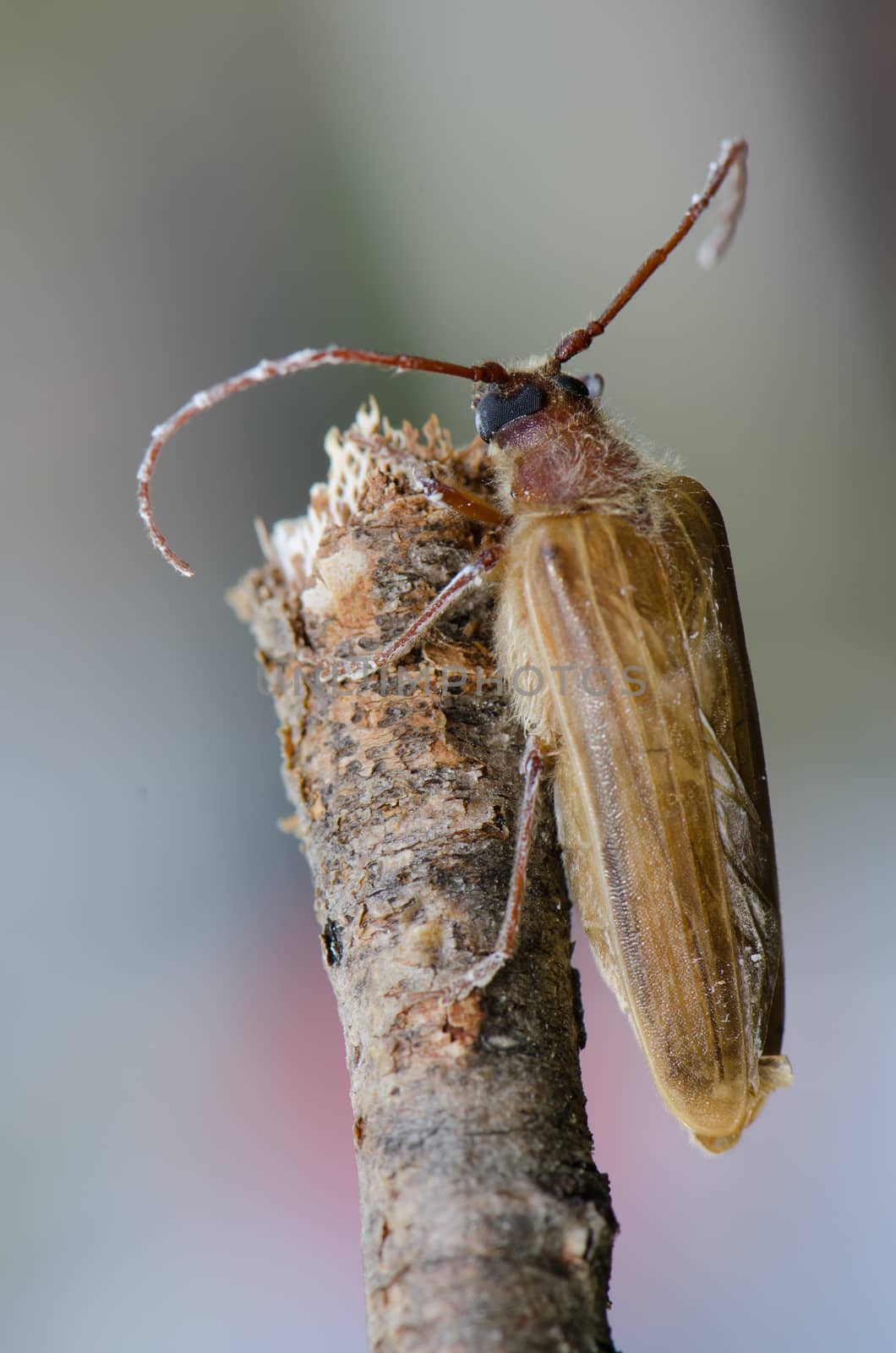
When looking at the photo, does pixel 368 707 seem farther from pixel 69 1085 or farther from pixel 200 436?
pixel 200 436

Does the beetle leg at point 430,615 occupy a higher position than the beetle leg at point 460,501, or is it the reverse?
the beetle leg at point 460,501

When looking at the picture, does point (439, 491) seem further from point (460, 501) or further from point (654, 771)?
point (654, 771)

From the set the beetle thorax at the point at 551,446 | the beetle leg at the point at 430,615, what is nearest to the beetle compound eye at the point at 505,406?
the beetle thorax at the point at 551,446

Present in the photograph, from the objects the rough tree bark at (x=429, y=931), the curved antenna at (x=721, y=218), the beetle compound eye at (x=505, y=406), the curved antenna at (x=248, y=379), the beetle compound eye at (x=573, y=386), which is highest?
the curved antenna at (x=721, y=218)

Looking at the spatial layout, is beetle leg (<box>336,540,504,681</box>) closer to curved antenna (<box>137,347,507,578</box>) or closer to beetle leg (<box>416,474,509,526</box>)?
beetle leg (<box>416,474,509,526</box>)

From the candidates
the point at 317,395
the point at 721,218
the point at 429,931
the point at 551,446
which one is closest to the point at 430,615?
the point at 551,446

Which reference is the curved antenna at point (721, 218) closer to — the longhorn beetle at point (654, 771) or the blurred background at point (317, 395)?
the longhorn beetle at point (654, 771)
